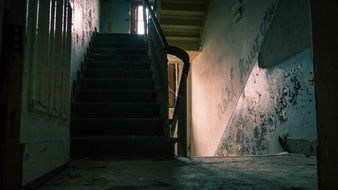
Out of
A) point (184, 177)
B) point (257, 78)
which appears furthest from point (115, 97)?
point (184, 177)

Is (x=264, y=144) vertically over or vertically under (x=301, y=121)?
under

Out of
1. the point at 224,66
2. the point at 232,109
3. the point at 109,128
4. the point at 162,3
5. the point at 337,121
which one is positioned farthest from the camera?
the point at 162,3

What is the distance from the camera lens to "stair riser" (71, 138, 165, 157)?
117 inches

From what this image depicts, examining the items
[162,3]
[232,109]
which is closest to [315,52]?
[232,109]

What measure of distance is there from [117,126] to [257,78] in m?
1.81

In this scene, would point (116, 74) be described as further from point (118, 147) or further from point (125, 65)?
point (118, 147)

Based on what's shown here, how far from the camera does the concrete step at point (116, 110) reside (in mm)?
3604

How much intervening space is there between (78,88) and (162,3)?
9.99 feet

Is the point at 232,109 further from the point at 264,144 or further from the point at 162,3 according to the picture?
the point at 162,3

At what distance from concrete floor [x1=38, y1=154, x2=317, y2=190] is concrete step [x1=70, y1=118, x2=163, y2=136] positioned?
87 centimetres

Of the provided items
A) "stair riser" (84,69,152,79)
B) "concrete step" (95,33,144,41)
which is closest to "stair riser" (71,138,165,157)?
"stair riser" (84,69,152,79)

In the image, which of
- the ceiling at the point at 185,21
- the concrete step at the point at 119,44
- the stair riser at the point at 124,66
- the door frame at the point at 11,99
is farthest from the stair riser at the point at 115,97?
the ceiling at the point at 185,21

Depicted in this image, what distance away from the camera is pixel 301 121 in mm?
3129

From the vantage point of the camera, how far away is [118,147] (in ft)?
9.84
